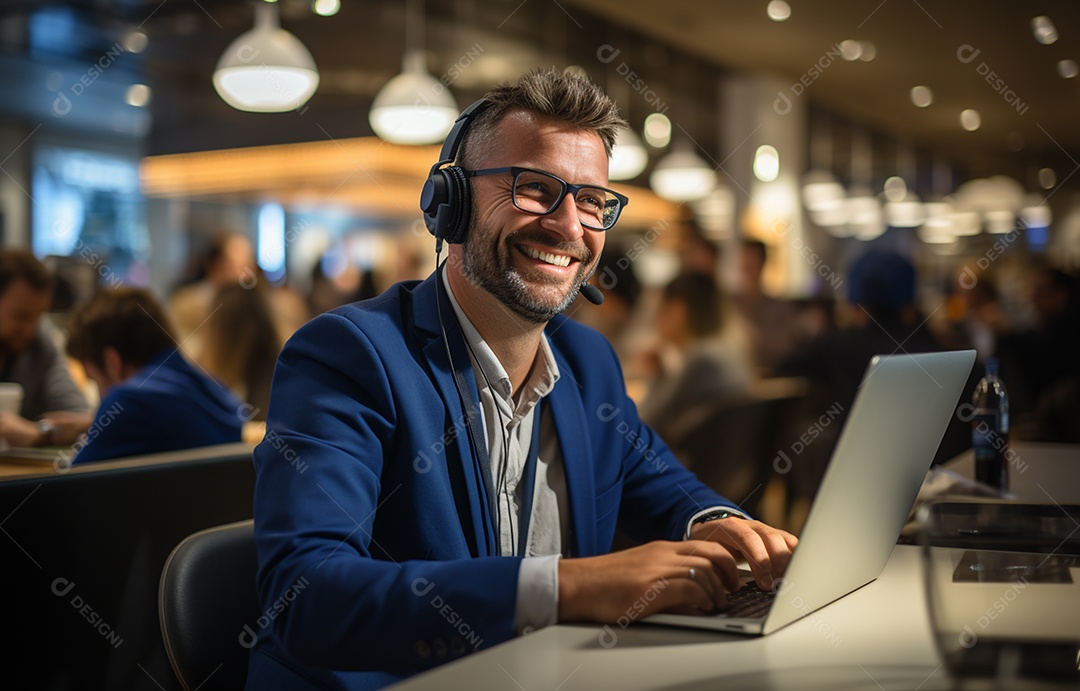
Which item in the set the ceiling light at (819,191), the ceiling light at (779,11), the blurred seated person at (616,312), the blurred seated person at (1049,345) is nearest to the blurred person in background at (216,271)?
the blurred seated person at (616,312)

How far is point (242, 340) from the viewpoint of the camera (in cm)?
332

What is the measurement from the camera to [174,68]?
27.2 feet

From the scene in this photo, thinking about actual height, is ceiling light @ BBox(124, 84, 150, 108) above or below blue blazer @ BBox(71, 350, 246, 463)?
above

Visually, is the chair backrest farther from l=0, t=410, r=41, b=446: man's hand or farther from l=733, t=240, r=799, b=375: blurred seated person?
l=733, t=240, r=799, b=375: blurred seated person

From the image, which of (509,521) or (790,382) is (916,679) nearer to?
(509,521)

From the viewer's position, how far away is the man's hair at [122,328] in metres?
2.57

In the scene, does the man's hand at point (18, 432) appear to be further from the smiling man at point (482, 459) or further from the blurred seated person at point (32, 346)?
the smiling man at point (482, 459)

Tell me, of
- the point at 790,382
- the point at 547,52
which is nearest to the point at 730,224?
the point at 547,52

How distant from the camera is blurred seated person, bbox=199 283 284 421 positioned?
10.8 ft

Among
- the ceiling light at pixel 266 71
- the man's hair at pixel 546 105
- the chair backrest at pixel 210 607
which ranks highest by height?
the ceiling light at pixel 266 71

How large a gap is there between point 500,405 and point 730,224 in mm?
8396

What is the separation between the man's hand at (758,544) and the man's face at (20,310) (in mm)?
2774

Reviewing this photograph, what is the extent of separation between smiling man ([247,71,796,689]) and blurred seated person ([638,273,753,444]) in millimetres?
2538
